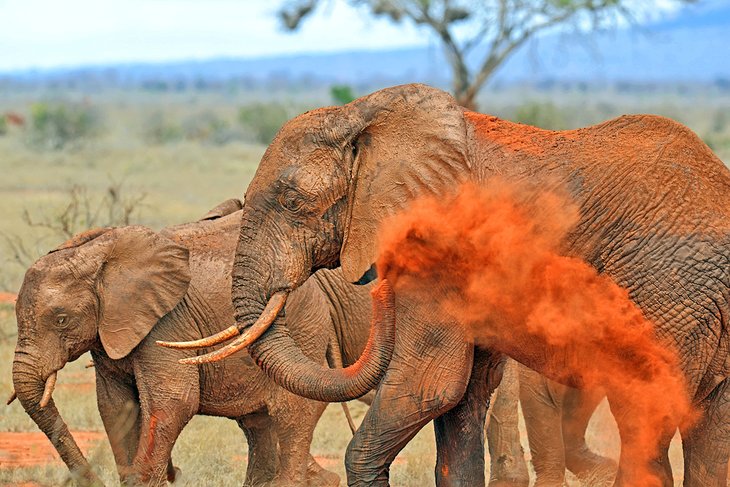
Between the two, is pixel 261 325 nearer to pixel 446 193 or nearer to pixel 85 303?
pixel 446 193

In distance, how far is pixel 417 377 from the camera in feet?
20.0

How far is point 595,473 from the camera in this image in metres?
9.00

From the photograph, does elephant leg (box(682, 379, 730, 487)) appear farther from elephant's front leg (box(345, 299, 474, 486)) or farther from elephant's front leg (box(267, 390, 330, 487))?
elephant's front leg (box(267, 390, 330, 487))

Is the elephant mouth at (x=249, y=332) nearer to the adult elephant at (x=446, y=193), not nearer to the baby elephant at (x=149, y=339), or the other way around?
the adult elephant at (x=446, y=193)

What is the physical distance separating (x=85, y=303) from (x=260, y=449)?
162 centimetres

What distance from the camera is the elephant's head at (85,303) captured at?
24.4ft

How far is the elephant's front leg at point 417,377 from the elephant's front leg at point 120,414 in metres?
2.03

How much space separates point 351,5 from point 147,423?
2347 centimetres

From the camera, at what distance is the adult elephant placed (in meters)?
5.93

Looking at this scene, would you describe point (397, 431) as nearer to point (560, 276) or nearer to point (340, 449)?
point (560, 276)

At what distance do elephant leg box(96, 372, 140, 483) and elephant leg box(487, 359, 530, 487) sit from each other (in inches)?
87.5

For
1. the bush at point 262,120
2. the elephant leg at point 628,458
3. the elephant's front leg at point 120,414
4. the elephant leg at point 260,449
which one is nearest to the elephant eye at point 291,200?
the elephant leg at point 628,458

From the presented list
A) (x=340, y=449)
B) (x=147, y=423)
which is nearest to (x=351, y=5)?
(x=340, y=449)

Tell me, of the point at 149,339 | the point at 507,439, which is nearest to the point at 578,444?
the point at 507,439
